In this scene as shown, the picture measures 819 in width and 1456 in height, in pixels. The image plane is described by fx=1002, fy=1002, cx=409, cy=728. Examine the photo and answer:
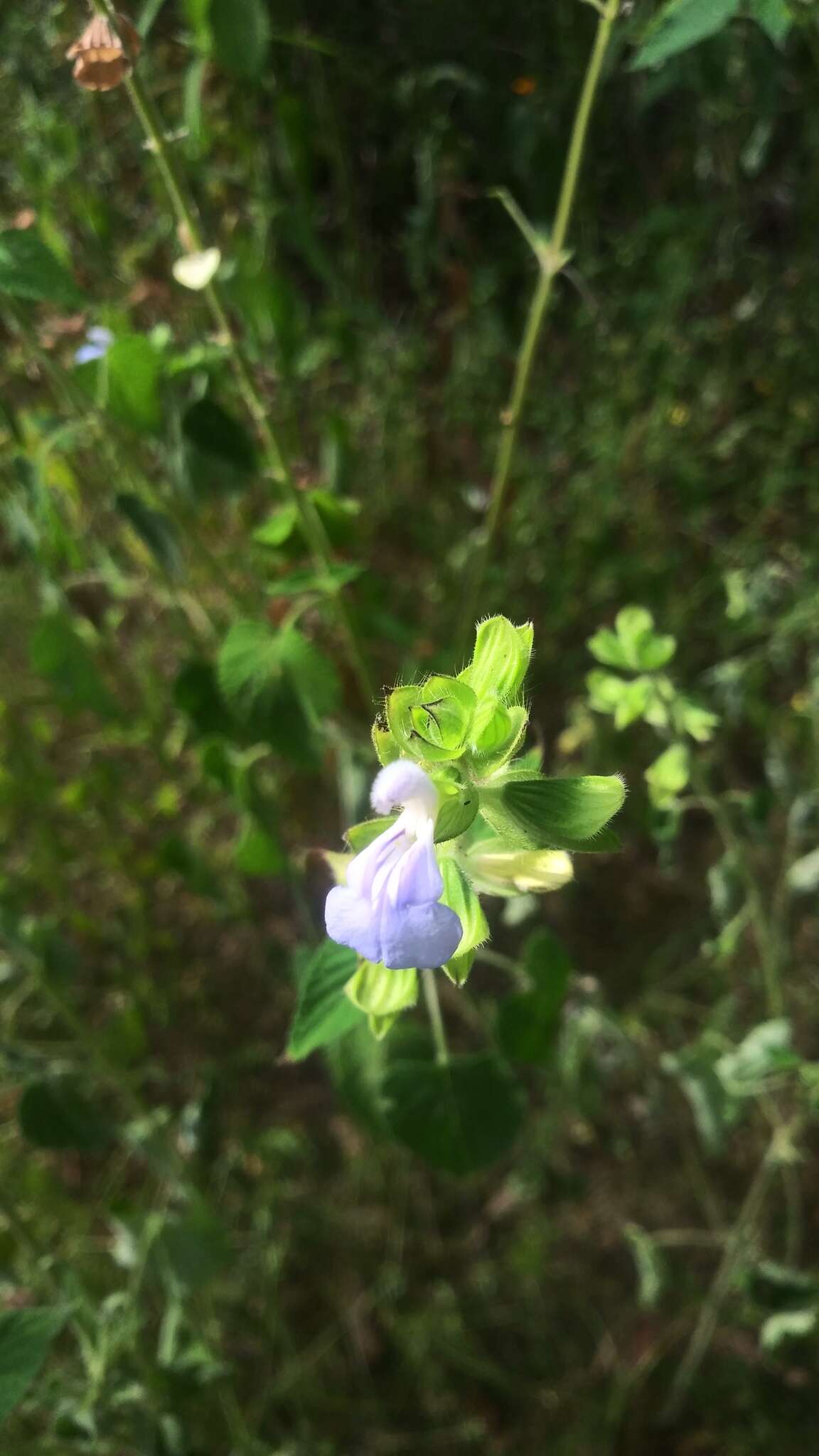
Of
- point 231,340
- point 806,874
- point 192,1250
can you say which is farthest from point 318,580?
point 192,1250

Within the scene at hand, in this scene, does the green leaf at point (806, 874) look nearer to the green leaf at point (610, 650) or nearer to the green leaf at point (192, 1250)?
the green leaf at point (610, 650)

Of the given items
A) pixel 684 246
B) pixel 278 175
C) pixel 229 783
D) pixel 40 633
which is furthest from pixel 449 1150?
pixel 278 175

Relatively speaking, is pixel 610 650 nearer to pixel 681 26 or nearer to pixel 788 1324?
pixel 681 26

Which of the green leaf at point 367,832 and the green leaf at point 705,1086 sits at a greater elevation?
the green leaf at point 367,832

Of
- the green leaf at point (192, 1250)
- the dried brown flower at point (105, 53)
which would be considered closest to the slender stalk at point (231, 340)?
the dried brown flower at point (105, 53)

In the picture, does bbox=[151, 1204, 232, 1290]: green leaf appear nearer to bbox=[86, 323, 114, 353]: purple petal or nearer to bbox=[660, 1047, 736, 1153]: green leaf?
bbox=[660, 1047, 736, 1153]: green leaf
